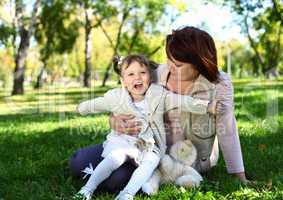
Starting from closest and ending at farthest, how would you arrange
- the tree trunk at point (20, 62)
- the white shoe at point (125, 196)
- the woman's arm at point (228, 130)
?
the white shoe at point (125, 196) < the woman's arm at point (228, 130) < the tree trunk at point (20, 62)

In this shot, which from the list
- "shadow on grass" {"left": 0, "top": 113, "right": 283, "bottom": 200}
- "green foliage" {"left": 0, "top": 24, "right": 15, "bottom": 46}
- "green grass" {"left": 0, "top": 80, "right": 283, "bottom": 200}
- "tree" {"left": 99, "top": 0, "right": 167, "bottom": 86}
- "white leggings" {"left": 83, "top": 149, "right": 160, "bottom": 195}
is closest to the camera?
"white leggings" {"left": 83, "top": 149, "right": 160, "bottom": 195}

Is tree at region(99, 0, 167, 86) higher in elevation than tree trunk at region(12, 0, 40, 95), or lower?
Answer: higher

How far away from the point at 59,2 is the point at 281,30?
18686 mm

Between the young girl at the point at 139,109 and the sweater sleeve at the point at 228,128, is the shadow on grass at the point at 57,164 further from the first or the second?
the young girl at the point at 139,109

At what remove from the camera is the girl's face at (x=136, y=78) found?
4844 mm

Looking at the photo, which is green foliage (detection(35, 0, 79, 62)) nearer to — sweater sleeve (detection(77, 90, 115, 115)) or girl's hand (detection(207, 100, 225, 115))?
sweater sleeve (detection(77, 90, 115, 115))

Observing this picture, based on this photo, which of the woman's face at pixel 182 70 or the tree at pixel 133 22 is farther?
the tree at pixel 133 22

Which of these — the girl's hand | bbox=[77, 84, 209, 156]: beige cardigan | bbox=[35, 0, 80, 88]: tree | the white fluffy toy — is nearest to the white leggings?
the white fluffy toy

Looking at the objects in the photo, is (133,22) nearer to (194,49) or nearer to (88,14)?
(88,14)

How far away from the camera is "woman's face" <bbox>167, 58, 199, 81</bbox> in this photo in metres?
4.80

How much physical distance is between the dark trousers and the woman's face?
0.87m

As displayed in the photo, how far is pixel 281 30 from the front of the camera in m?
46.3

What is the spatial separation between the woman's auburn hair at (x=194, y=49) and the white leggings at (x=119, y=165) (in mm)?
837

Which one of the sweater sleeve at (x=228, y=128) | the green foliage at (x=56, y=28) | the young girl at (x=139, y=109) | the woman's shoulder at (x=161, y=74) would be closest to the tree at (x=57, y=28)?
the green foliage at (x=56, y=28)
